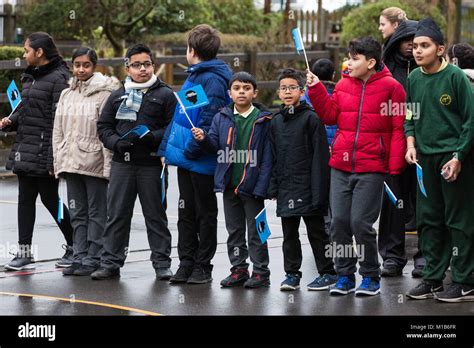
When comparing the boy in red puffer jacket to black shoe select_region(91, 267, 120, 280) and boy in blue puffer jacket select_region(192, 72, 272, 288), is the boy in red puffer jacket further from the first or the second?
black shoe select_region(91, 267, 120, 280)

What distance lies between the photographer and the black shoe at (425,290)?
352 inches

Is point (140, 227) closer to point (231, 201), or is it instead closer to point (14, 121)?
point (14, 121)

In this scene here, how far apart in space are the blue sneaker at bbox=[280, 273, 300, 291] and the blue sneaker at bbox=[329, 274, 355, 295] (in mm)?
325

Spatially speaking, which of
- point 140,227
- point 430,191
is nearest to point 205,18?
point 140,227

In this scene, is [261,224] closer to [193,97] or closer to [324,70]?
[193,97]

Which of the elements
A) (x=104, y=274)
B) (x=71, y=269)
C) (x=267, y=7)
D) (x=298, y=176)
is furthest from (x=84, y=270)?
(x=267, y=7)

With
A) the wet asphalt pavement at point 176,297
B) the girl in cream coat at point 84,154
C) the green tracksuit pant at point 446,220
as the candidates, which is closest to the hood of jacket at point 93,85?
the girl in cream coat at point 84,154

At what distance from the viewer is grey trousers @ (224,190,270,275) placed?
376 inches

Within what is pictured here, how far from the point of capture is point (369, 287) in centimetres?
912

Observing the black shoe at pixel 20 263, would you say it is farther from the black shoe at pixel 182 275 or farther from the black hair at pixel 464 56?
the black hair at pixel 464 56

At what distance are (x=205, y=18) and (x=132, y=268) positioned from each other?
20712 mm

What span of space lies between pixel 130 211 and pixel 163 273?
61cm

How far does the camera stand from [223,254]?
37.1ft

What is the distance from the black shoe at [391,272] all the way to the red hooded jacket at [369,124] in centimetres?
124
